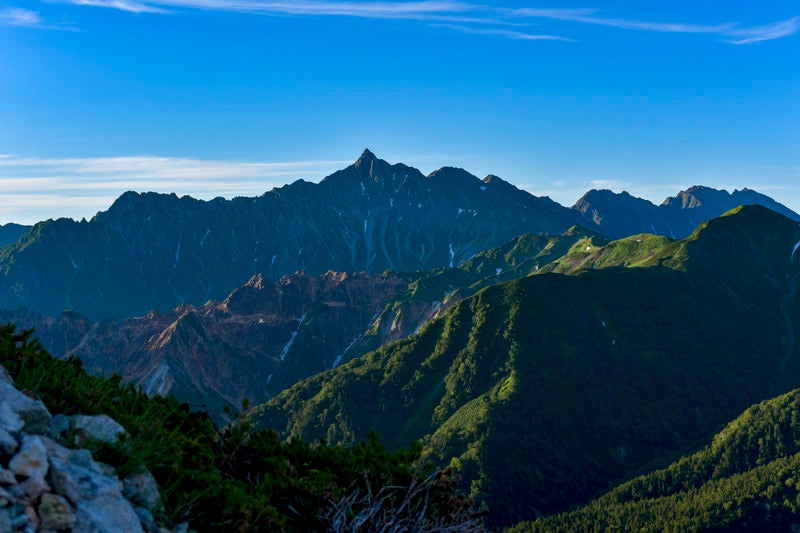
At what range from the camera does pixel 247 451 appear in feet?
86.6

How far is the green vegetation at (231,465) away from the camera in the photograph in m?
19.2

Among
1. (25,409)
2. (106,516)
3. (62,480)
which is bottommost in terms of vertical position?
(106,516)

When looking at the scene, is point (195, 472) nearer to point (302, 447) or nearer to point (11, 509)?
point (11, 509)

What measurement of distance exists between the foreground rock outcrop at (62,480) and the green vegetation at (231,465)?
25.9 inches

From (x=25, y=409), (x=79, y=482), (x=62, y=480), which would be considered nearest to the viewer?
(x=62, y=480)

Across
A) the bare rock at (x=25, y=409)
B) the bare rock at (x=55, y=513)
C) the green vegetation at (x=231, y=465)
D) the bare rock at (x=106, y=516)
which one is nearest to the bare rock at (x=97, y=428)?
the green vegetation at (x=231, y=465)

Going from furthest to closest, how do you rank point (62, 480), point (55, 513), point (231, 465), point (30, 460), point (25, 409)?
1. point (231, 465)
2. point (25, 409)
3. point (62, 480)
4. point (30, 460)
5. point (55, 513)

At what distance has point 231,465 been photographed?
1000 inches

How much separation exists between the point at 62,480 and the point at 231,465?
10718 millimetres

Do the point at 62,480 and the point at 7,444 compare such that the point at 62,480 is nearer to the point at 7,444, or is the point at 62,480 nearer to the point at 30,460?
the point at 30,460

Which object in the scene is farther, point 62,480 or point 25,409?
point 25,409

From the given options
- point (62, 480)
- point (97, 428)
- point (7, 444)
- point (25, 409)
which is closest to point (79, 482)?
point (62, 480)

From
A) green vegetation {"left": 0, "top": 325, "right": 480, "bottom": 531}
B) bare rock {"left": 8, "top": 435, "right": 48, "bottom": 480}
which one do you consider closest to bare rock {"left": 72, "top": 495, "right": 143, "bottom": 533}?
bare rock {"left": 8, "top": 435, "right": 48, "bottom": 480}

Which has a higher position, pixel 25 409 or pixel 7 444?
pixel 25 409
